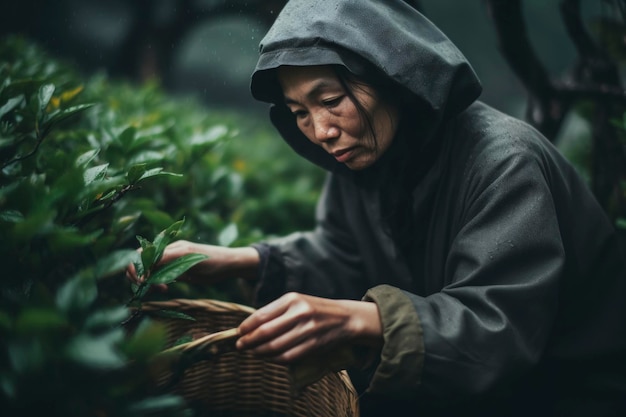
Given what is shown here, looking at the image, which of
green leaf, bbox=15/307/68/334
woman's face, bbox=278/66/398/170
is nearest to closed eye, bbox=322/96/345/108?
woman's face, bbox=278/66/398/170

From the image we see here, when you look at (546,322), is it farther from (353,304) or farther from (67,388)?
(67,388)

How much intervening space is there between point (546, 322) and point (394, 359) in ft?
1.58

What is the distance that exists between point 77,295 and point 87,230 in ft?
2.90

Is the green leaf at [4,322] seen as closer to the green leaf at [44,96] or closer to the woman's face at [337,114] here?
the green leaf at [44,96]

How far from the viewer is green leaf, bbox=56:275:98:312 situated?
1.00 m

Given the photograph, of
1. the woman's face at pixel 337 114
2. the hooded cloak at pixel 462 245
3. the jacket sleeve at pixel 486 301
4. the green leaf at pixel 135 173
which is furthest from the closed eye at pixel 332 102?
the green leaf at pixel 135 173

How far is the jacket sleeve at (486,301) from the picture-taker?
1319 millimetres

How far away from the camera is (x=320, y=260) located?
2238 mm

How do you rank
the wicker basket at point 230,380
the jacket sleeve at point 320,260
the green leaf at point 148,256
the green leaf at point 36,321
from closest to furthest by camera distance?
the green leaf at point 36,321 → the green leaf at point 148,256 → the wicker basket at point 230,380 → the jacket sleeve at point 320,260

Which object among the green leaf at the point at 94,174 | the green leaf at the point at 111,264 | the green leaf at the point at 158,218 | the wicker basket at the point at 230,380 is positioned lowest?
the wicker basket at the point at 230,380

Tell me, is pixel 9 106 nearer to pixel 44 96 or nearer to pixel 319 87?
pixel 44 96

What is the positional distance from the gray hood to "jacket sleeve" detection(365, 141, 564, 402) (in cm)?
24

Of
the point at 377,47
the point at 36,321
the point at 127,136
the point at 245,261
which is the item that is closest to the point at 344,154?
the point at 377,47

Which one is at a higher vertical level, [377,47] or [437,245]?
[377,47]
